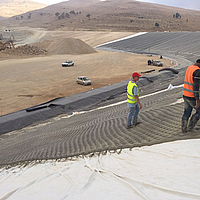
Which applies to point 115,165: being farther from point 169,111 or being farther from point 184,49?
point 184,49

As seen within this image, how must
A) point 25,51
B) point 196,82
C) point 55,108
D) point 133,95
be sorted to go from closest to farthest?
point 196,82, point 133,95, point 55,108, point 25,51

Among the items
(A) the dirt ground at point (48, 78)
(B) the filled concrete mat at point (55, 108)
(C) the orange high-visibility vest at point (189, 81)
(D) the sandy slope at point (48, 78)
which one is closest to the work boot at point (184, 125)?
(C) the orange high-visibility vest at point (189, 81)

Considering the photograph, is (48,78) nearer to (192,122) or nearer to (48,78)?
(48,78)

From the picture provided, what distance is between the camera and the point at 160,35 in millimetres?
65562

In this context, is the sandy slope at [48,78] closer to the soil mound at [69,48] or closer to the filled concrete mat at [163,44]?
the soil mound at [69,48]

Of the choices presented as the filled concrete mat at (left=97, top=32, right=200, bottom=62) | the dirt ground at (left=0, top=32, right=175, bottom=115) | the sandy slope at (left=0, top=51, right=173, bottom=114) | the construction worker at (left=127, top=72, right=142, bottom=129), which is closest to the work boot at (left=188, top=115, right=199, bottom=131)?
the construction worker at (left=127, top=72, right=142, bottom=129)

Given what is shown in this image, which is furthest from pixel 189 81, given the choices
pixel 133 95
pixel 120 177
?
pixel 120 177

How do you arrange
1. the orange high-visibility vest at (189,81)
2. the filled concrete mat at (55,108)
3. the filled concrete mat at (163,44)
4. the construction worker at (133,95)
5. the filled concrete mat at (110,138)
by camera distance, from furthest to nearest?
the filled concrete mat at (163,44)
the filled concrete mat at (55,108)
the construction worker at (133,95)
the filled concrete mat at (110,138)
the orange high-visibility vest at (189,81)

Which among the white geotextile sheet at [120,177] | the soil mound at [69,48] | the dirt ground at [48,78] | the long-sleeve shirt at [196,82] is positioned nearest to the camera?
the white geotextile sheet at [120,177]

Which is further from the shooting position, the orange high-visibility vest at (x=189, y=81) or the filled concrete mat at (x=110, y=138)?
the filled concrete mat at (x=110, y=138)

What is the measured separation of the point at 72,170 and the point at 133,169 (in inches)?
56.1

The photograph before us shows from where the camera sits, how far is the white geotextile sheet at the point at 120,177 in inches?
154

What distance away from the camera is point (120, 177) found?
4508 mm

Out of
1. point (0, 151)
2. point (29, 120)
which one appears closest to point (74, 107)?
point (29, 120)
